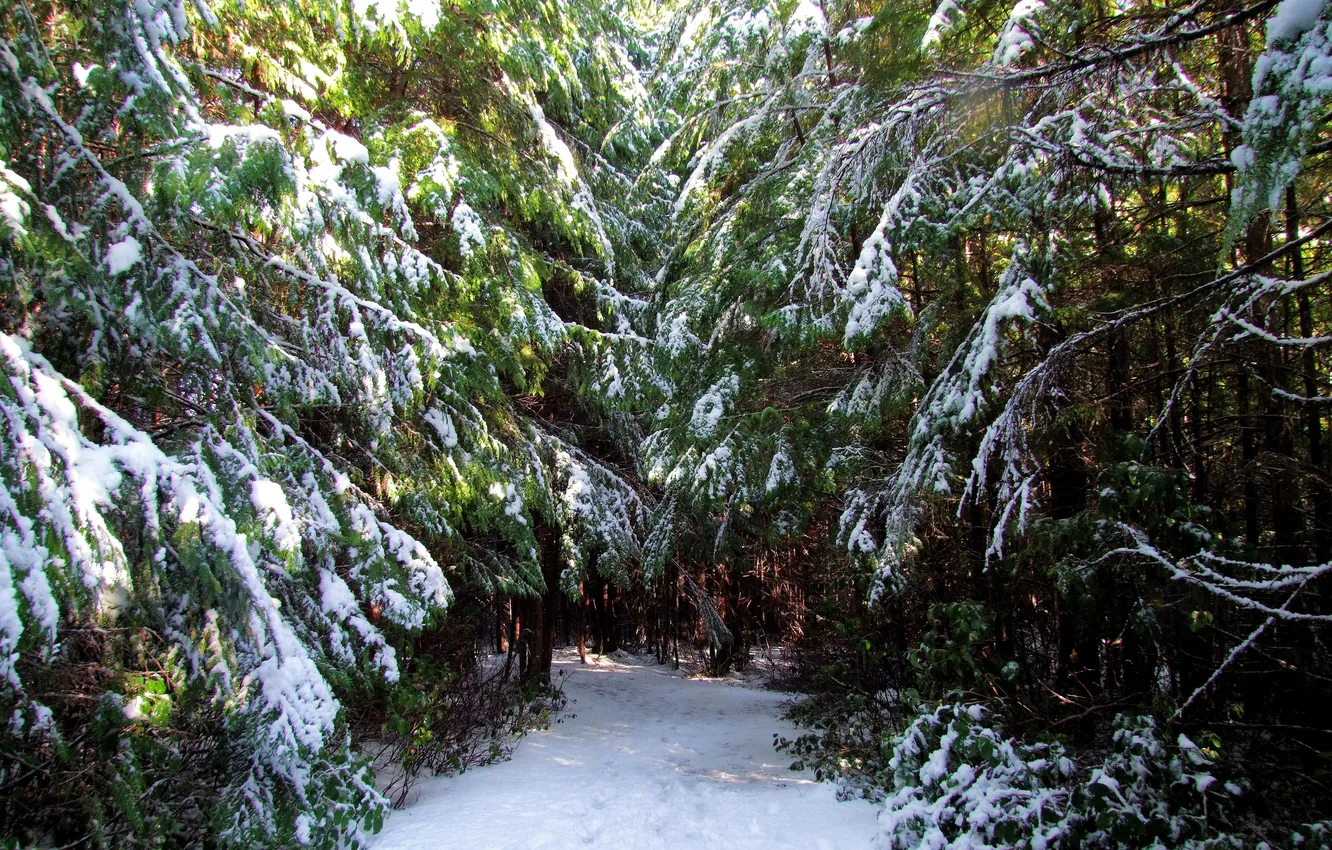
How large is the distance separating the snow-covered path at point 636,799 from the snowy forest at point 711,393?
300mm

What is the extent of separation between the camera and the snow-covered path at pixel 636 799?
4574mm

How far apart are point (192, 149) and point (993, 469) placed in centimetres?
540

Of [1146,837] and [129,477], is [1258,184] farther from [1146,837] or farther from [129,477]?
[129,477]

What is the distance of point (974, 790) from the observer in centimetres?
361

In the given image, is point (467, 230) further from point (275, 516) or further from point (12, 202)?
point (12, 202)

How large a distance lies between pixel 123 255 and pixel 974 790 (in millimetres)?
4909

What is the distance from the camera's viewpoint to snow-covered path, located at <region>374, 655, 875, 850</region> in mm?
4574

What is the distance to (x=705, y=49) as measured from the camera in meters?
6.99

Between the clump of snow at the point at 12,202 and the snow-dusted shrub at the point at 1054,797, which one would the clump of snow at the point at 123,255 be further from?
the snow-dusted shrub at the point at 1054,797

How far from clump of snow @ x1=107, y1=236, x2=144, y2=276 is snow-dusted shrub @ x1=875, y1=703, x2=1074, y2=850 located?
476 cm

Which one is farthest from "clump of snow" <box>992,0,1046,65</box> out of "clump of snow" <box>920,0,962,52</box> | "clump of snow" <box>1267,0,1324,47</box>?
"clump of snow" <box>1267,0,1324,47</box>

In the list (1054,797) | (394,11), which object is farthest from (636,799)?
(394,11)

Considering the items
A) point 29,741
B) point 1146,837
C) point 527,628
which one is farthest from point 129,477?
point 527,628

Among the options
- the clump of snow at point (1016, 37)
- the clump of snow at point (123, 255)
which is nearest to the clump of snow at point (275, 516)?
the clump of snow at point (123, 255)
